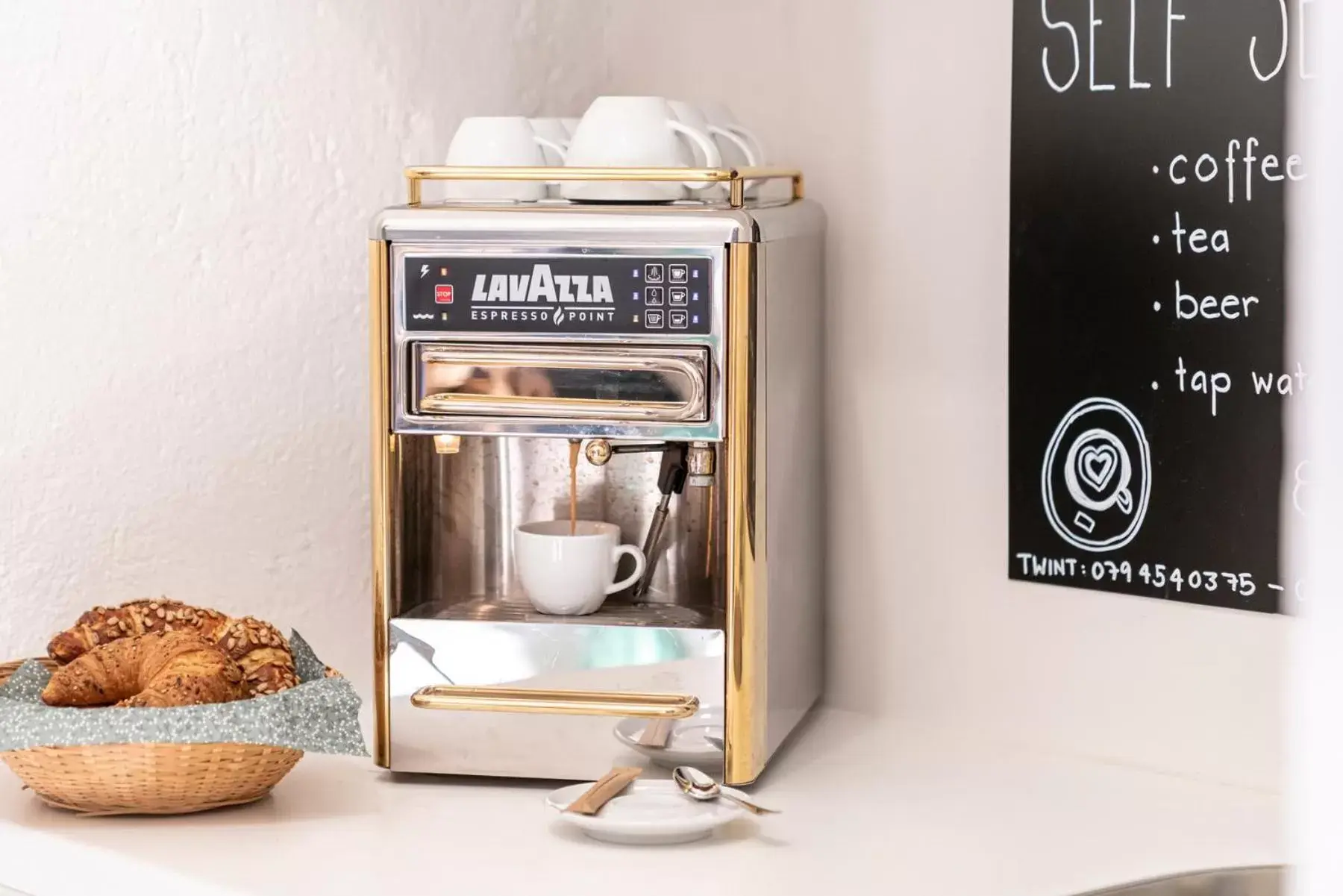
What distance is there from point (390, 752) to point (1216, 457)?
2.29 feet

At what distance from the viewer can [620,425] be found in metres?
1.12

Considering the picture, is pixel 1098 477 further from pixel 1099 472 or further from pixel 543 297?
pixel 543 297

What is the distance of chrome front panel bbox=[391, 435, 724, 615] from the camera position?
129cm

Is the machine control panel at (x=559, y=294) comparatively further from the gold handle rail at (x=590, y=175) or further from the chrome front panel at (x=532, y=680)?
the chrome front panel at (x=532, y=680)

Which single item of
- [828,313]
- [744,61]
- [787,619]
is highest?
[744,61]

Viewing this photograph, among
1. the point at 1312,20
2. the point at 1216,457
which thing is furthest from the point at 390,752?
the point at 1312,20

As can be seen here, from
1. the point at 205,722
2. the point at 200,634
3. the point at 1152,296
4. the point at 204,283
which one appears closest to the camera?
the point at 205,722

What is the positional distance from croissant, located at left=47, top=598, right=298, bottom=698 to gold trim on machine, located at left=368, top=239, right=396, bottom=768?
79mm

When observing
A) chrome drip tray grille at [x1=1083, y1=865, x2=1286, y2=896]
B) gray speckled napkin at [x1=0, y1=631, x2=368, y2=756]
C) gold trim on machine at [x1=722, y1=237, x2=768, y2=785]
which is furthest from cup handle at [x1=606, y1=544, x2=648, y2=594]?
chrome drip tray grille at [x1=1083, y1=865, x2=1286, y2=896]

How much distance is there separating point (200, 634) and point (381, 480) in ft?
0.58

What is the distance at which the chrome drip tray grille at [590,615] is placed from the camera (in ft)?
3.84

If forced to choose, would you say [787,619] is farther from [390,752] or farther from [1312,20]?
[1312,20]

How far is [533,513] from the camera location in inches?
51.5

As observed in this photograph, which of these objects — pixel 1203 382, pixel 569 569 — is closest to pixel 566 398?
pixel 569 569
